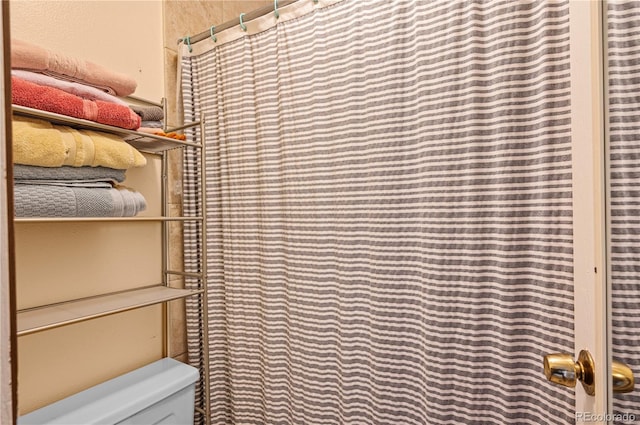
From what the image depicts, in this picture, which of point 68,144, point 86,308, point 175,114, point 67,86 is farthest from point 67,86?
point 86,308

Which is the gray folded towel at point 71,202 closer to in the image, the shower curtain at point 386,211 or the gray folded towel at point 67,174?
the gray folded towel at point 67,174

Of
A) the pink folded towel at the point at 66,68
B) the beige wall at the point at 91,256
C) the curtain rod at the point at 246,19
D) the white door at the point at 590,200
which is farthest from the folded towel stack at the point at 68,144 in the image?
the white door at the point at 590,200

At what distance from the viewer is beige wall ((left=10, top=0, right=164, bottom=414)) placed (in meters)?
0.92

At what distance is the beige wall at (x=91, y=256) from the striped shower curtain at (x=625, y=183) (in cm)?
130

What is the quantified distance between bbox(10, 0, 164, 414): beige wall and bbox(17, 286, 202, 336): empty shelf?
0.04 m

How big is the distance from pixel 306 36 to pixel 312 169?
456 millimetres

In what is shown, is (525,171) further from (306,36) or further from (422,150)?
(306,36)

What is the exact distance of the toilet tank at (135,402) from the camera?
2.91 feet

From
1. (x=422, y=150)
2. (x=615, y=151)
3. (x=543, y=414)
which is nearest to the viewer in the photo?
(x=615, y=151)

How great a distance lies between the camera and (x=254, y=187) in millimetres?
1219

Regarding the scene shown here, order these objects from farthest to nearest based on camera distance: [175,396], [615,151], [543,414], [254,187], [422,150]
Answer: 1. [254,187]
2. [175,396]
3. [422,150]
4. [543,414]
5. [615,151]

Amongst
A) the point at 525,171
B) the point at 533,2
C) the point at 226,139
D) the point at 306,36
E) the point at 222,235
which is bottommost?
the point at 222,235

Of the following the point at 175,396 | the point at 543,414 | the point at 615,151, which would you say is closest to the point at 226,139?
the point at 175,396

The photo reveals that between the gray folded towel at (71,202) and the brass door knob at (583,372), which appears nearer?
the brass door knob at (583,372)
